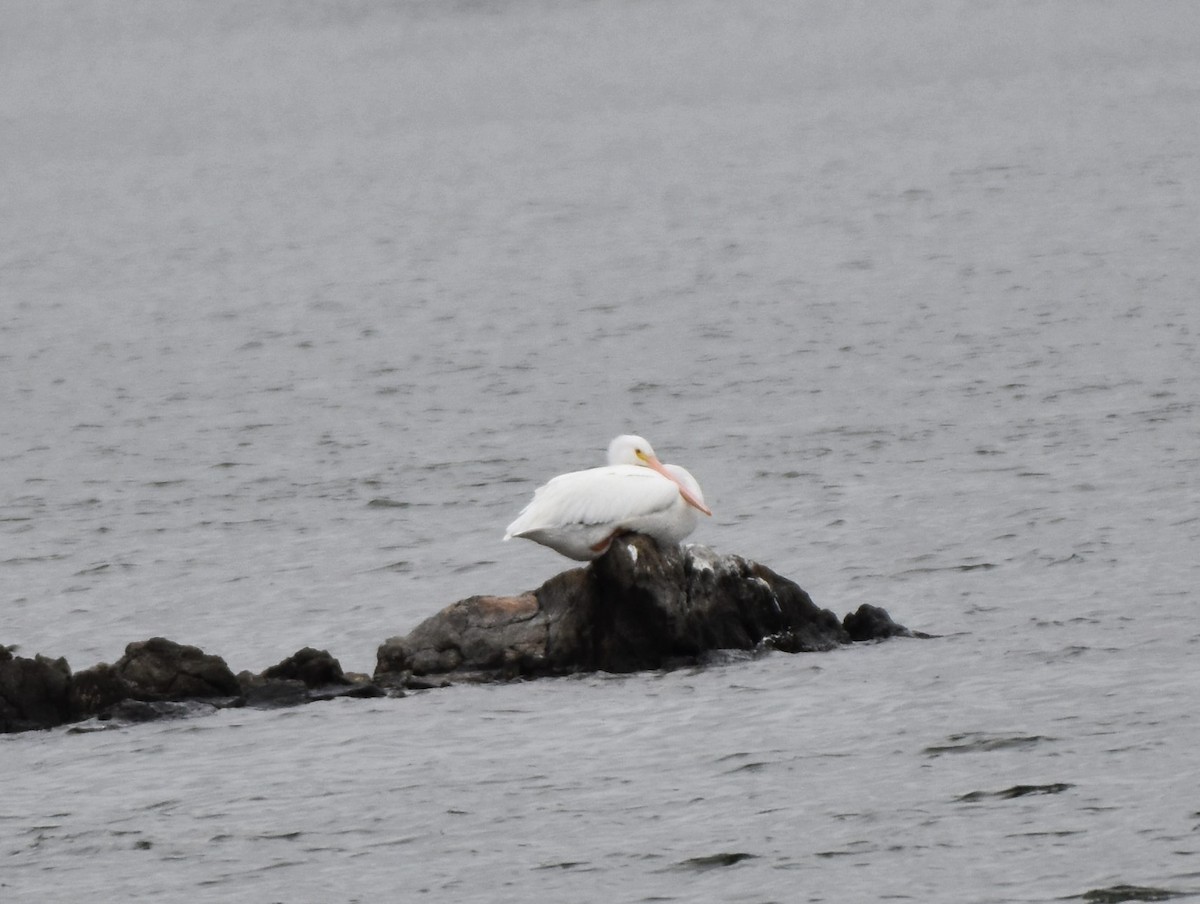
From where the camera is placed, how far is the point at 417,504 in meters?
20.7

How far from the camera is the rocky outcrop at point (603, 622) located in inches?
504

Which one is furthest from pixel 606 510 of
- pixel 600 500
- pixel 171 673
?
pixel 171 673

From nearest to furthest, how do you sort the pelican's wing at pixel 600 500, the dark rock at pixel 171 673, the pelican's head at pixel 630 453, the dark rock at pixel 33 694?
the dark rock at pixel 33 694 → the dark rock at pixel 171 673 → the pelican's wing at pixel 600 500 → the pelican's head at pixel 630 453

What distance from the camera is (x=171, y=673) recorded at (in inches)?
500

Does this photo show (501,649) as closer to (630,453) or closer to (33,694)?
(630,453)

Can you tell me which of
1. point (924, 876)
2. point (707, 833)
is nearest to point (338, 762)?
point (707, 833)

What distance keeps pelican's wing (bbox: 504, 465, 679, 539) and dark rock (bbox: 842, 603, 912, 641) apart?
147cm

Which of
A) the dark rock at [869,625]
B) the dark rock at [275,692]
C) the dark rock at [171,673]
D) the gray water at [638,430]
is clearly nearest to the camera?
the gray water at [638,430]

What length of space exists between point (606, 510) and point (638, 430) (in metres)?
11.5

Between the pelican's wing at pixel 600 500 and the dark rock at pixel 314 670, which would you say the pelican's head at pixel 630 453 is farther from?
the dark rock at pixel 314 670

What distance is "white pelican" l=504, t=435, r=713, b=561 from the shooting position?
42.9ft

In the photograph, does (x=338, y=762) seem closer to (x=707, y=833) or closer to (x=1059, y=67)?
(x=707, y=833)

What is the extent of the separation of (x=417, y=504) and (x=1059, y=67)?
143 feet

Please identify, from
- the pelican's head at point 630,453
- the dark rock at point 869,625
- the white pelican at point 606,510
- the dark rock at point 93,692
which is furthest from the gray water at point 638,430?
the pelican's head at point 630,453
